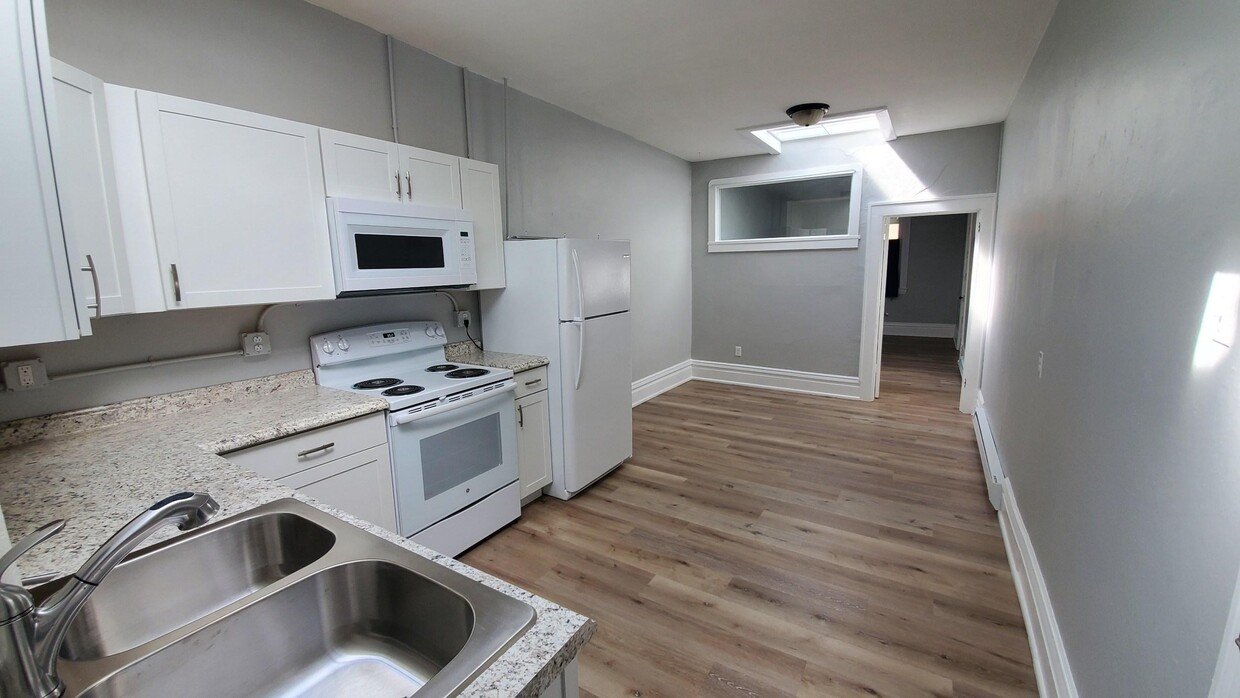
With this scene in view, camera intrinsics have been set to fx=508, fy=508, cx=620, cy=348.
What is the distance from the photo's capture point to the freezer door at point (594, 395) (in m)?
3.04

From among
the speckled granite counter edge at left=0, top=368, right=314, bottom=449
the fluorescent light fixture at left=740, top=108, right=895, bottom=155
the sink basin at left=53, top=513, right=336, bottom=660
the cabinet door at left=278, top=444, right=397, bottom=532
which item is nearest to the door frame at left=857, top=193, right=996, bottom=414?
the fluorescent light fixture at left=740, top=108, right=895, bottom=155

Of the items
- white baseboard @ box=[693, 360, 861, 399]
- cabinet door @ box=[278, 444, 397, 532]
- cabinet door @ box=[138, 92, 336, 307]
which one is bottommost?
white baseboard @ box=[693, 360, 861, 399]

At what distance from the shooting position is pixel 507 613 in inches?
33.0

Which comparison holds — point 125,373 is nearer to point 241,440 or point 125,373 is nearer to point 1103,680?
point 241,440

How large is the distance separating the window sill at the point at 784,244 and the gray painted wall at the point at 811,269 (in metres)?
0.06

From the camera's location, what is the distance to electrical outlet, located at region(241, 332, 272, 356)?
7.19ft

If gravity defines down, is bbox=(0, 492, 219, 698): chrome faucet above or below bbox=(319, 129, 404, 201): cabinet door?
below

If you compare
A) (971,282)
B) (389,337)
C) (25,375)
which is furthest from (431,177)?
(971,282)

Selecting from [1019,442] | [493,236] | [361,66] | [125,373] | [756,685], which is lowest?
[756,685]

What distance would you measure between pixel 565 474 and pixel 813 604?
1.56 meters

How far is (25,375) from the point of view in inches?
65.7

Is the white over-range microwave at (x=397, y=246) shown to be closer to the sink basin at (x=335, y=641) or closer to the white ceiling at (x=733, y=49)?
the white ceiling at (x=733, y=49)

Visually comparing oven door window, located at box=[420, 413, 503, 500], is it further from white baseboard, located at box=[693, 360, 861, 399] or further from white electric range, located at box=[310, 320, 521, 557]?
white baseboard, located at box=[693, 360, 861, 399]

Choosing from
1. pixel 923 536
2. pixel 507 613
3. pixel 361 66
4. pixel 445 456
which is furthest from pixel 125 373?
pixel 923 536
